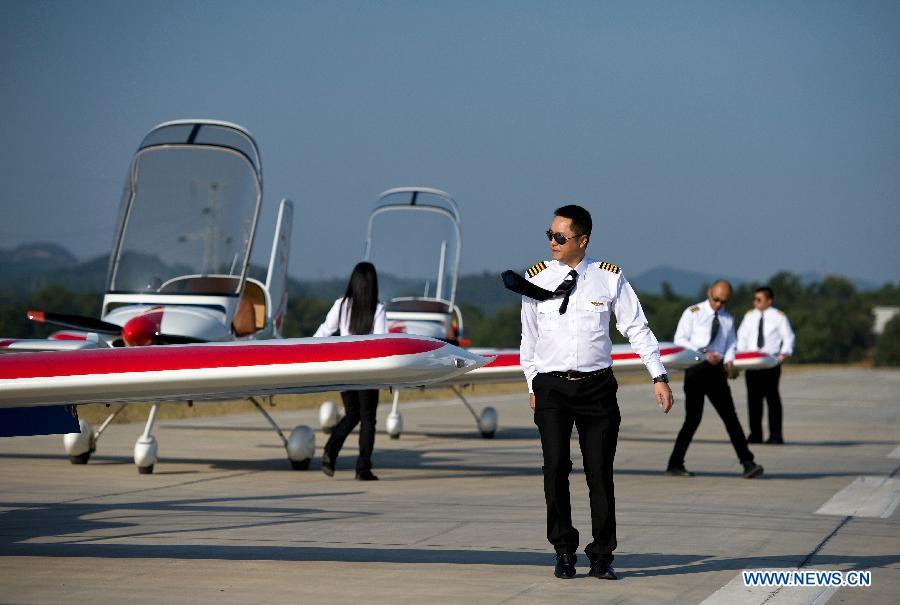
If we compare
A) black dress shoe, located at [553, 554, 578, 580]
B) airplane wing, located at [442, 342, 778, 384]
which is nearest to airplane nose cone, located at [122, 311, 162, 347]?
airplane wing, located at [442, 342, 778, 384]

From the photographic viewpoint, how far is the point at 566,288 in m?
6.85

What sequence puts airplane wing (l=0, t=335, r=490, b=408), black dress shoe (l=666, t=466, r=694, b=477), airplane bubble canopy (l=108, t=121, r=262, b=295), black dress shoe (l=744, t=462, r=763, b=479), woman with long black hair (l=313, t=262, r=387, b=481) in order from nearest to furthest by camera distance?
airplane wing (l=0, t=335, r=490, b=408) → woman with long black hair (l=313, t=262, r=387, b=481) → black dress shoe (l=744, t=462, r=763, b=479) → black dress shoe (l=666, t=466, r=694, b=477) → airplane bubble canopy (l=108, t=121, r=262, b=295)

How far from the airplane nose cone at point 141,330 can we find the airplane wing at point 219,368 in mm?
5080

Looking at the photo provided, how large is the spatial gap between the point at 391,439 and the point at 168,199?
525 cm

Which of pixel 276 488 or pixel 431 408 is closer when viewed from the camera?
pixel 276 488

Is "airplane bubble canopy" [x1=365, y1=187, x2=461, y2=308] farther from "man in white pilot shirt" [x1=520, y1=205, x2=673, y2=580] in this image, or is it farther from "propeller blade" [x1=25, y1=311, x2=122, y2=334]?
"man in white pilot shirt" [x1=520, y1=205, x2=673, y2=580]

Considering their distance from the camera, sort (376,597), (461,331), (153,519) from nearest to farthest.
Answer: (376,597) → (153,519) → (461,331)

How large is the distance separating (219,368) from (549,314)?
68.1 inches

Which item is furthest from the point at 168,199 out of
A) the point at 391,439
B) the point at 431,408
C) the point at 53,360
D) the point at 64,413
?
the point at 431,408

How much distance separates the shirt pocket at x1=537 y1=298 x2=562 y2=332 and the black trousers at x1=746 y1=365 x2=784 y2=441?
36.3 feet

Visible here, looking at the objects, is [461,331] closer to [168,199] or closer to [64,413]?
[168,199]

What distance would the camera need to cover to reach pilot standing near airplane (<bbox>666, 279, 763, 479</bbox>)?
1262cm

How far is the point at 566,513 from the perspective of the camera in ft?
22.5

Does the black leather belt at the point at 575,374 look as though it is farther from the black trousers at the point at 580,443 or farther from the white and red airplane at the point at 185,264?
the white and red airplane at the point at 185,264
